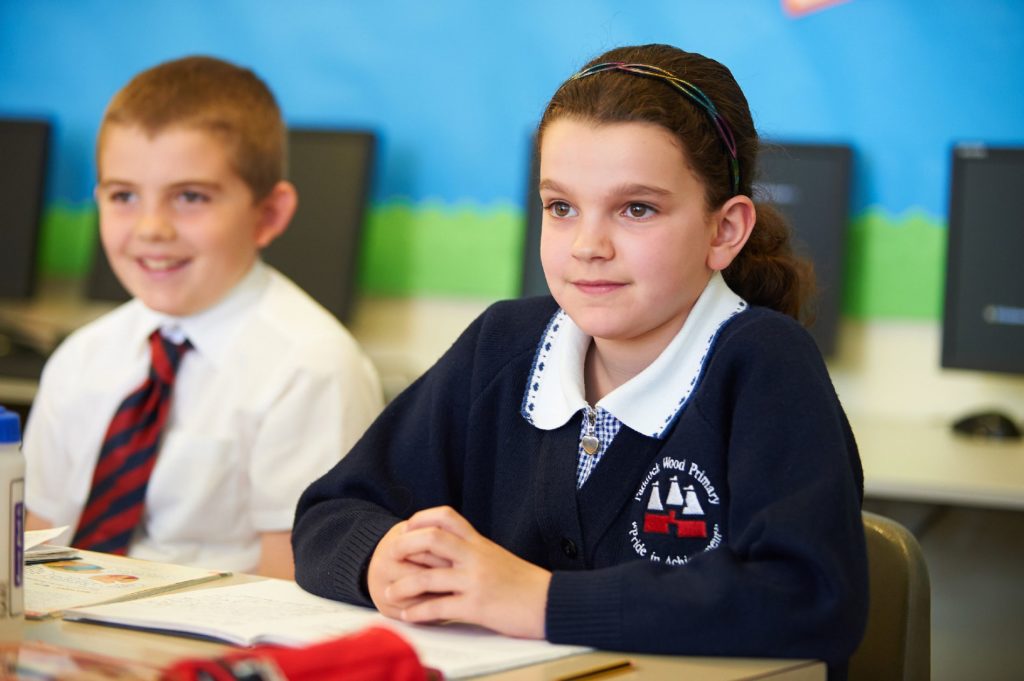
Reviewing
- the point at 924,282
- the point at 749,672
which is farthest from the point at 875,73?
the point at 749,672

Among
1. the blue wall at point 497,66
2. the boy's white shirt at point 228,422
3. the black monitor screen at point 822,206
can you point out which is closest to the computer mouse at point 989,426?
the black monitor screen at point 822,206

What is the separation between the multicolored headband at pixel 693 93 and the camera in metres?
1.27

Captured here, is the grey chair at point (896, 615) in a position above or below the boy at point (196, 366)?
below

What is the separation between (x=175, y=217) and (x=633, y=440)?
96cm

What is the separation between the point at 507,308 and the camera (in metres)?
1.48

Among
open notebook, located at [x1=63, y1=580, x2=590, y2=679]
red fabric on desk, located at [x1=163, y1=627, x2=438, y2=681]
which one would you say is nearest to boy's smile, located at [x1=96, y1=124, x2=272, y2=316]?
open notebook, located at [x1=63, y1=580, x2=590, y2=679]

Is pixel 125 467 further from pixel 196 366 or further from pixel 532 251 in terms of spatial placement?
pixel 532 251

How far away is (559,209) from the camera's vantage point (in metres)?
1.29

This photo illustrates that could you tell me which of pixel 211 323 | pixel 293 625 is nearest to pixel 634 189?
pixel 293 625

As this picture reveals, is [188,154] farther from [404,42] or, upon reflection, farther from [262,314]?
[404,42]

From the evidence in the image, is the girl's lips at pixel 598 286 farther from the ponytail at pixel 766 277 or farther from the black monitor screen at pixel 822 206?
the black monitor screen at pixel 822 206

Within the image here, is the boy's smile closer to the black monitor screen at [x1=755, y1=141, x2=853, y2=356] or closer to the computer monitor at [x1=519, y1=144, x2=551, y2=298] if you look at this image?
the computer monitor at [x1=519, y1=144, x2=551, y2=298]

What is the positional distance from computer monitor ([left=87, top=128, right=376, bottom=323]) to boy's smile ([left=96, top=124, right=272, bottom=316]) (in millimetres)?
1045

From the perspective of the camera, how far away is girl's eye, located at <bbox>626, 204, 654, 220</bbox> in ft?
4.09
